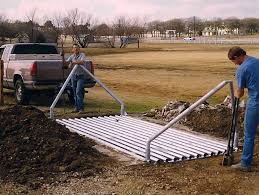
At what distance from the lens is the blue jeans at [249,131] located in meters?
6.86

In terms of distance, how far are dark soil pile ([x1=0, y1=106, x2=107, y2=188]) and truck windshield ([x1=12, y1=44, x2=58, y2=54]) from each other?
6.76 meters

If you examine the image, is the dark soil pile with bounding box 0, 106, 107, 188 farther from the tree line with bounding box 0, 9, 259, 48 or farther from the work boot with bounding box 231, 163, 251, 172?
the tree line with bounding box 0, 9, 259, 48

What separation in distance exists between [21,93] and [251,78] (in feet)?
29.7

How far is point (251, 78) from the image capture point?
682cm

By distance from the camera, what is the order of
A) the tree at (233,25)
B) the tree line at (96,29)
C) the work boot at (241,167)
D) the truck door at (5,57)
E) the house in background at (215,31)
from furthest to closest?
1. the house in background at (215,31)
2. the tree at (233,25)
3. the tree line at (96,29)
4. the truck door at (5,57)
5. the work boot at (241,167)

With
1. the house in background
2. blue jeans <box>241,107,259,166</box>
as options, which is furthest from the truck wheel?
the house in background

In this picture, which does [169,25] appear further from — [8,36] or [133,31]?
[8,36]

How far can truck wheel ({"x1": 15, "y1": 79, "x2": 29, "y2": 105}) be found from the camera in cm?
1442

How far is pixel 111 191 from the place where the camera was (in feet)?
20.2

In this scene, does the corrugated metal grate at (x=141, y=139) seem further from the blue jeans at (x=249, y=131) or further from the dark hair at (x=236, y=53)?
the dark hair at (x=236, y=53)

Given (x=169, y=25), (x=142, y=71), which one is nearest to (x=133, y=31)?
(x=169, y=25)

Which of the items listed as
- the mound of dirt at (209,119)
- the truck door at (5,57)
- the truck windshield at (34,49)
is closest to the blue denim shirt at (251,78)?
the mound of dirt at (209,119)

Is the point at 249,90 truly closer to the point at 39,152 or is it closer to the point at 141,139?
the point at 141,139

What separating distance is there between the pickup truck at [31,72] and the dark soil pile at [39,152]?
4.66 meters
